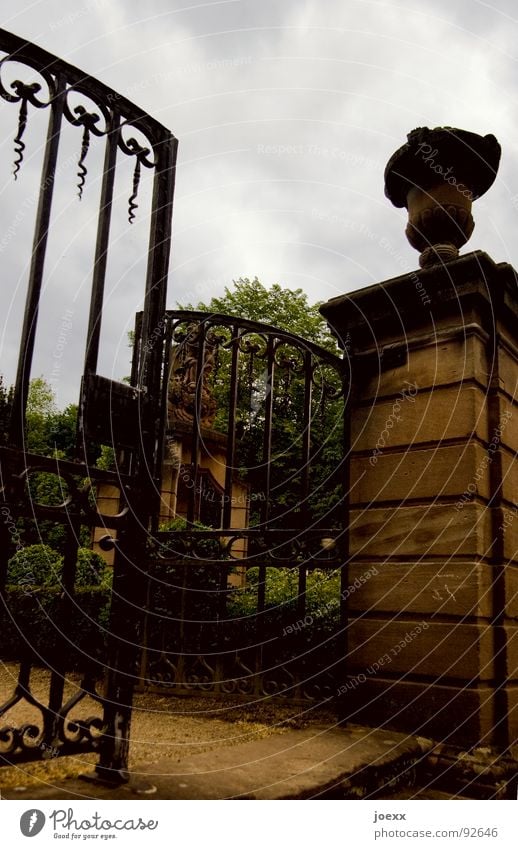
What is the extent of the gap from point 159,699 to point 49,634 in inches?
94.8

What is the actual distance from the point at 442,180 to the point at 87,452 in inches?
107

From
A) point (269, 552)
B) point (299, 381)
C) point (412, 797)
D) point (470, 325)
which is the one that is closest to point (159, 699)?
point (269, 552)

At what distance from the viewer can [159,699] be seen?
17.2 feet

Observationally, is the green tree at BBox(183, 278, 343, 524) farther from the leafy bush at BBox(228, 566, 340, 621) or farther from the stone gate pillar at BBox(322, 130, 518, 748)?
the stone gate pillar at BBox(322, 130, 518, 748)

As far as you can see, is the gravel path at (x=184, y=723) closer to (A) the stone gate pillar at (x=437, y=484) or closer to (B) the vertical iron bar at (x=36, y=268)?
(A) the stone gate pillar at (x=437, y=484)

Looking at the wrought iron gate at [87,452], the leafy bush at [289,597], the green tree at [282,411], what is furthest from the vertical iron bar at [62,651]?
the green tree at [282,411]

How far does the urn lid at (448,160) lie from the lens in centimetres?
380

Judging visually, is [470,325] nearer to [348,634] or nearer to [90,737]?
[348,634]

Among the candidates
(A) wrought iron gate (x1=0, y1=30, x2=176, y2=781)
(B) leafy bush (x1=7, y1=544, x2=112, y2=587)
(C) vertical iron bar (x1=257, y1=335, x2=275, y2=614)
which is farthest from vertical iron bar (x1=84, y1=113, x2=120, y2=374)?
(B) leafy bush (x1=7, y1=544, x2=112, y2=587)

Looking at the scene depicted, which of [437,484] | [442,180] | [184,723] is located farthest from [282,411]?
[437,484]

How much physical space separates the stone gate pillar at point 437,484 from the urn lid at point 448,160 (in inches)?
0.5

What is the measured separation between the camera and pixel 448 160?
3.86 meters

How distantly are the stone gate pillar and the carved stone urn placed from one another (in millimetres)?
12
